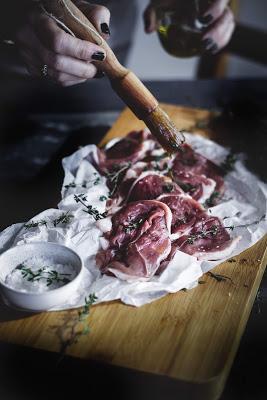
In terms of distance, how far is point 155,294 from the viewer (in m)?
1.41

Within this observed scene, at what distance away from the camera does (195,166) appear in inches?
79.4

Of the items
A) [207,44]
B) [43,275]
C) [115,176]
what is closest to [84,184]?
[115,176]

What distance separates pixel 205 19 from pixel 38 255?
1.31m

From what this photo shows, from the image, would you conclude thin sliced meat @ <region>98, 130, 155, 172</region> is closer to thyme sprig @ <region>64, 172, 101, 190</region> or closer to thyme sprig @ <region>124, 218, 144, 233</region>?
thyme sprig @ <region>64, 172, 101, 190</region>

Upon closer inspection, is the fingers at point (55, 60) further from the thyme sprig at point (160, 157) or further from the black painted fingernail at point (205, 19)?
the black painted fingernail at point (205, 19)

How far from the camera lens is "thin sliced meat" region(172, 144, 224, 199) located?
197cm

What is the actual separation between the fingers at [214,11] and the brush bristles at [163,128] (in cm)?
75

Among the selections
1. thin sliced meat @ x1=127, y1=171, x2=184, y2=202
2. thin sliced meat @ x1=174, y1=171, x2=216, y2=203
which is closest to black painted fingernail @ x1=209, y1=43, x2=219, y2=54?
thin sliced meat @ x1=174, y1=171, x2=216, y2=203

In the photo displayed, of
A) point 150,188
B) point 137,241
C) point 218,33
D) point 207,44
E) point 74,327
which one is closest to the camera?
point 74,327

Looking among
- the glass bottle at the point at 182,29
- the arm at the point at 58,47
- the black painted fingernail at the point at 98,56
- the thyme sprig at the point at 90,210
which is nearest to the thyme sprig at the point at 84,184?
the thyme sprig at the point at 90,210

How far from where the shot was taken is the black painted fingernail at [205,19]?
216cm

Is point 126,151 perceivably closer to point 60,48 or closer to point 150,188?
point 150,188

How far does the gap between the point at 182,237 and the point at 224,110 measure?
3.32 feet

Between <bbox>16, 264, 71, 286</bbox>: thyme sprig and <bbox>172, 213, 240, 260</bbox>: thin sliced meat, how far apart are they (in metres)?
0.36
